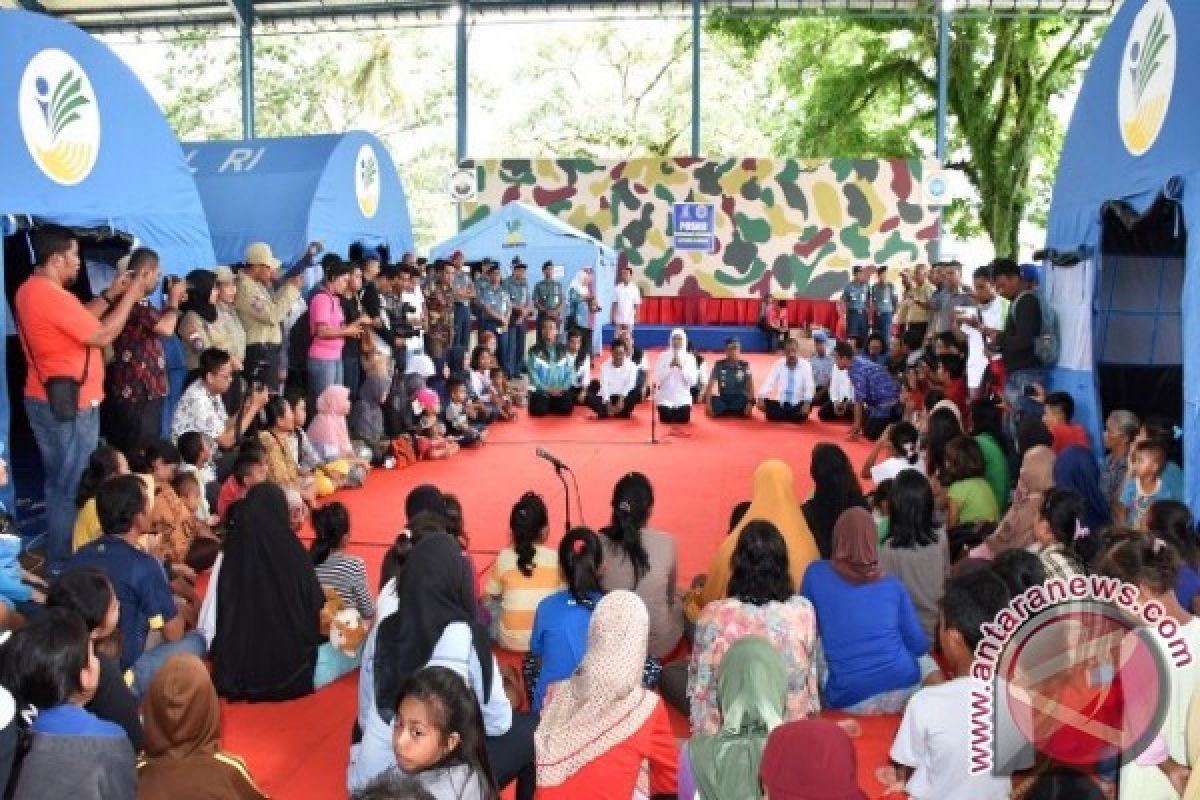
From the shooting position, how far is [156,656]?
3.84 meters

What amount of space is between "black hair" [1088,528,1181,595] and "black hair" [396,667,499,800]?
80.7 inches

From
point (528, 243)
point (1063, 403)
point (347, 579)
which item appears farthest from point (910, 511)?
point (528, 243)

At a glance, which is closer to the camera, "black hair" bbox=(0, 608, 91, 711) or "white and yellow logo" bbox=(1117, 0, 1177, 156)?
"black hair" bbox=(0, 608, 91, 711)

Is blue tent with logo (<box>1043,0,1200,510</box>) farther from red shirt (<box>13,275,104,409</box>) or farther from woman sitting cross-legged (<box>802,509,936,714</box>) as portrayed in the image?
red shirt (<box>13,275,104,409</box>)

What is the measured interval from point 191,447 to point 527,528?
2620 millimetres

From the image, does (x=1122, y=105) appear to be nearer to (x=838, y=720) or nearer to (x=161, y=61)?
(x=838, y=720)

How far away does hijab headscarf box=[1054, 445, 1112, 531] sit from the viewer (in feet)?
18.0

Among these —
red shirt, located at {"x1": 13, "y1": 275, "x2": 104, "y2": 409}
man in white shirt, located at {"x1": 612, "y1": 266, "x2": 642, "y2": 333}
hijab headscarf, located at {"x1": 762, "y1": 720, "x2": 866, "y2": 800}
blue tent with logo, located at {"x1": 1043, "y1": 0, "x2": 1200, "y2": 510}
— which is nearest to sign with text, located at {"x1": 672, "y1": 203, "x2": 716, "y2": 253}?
man in white shirt, located at {"x1": 612, "y1": 266, "x2": 642, "y2": 333}

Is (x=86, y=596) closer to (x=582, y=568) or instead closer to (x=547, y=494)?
(x=582, y=568)

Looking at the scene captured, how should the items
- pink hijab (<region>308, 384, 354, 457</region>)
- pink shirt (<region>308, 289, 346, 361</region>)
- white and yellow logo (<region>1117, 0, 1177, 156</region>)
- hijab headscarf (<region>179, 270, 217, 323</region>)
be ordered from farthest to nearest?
pink shirt (<region>308, 289, 346, 361</region>), pink hijab (<region>308, 384, 354, 457</region>), hijab headscarf (<region>179, 270, 217, 323</region>), white and yellow logo (<region>1117, 0, 1177, 156</region>)

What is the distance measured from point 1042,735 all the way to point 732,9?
16.2m

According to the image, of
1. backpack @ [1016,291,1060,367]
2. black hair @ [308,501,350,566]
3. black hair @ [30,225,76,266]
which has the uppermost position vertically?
black hair @ [30,225,76,266]

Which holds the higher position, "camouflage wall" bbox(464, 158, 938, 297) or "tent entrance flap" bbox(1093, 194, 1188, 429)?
"camouflage wall" bbox(464, 158, 938, 297)

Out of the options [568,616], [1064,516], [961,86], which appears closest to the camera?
[568,616]
